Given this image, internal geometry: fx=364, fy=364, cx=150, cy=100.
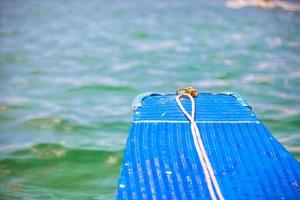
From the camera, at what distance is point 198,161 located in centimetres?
268

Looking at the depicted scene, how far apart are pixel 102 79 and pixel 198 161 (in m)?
5.41

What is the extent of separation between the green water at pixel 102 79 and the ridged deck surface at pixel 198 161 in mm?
1379

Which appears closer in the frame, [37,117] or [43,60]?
[37,117]

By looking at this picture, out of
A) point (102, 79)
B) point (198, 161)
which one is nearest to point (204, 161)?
point (198, 161)

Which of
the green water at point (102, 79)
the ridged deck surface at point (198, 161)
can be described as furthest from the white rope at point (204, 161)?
the green water at point (102, 79)

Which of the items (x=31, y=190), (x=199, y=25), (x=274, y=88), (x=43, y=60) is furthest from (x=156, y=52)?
(x=31, y=190)

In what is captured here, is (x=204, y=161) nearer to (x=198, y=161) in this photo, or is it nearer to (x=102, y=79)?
(x=198, y=161)

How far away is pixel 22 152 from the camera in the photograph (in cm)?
481

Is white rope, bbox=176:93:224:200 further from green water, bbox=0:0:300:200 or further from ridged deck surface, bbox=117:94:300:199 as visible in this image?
green water, bbox=0:0:300:200

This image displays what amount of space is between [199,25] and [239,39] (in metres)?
2.82

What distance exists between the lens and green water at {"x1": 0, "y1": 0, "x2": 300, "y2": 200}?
15.2 feet

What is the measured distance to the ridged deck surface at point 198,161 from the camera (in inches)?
94.8

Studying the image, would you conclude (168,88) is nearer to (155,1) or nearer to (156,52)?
(156,52)

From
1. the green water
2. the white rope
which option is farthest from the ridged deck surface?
the green water
